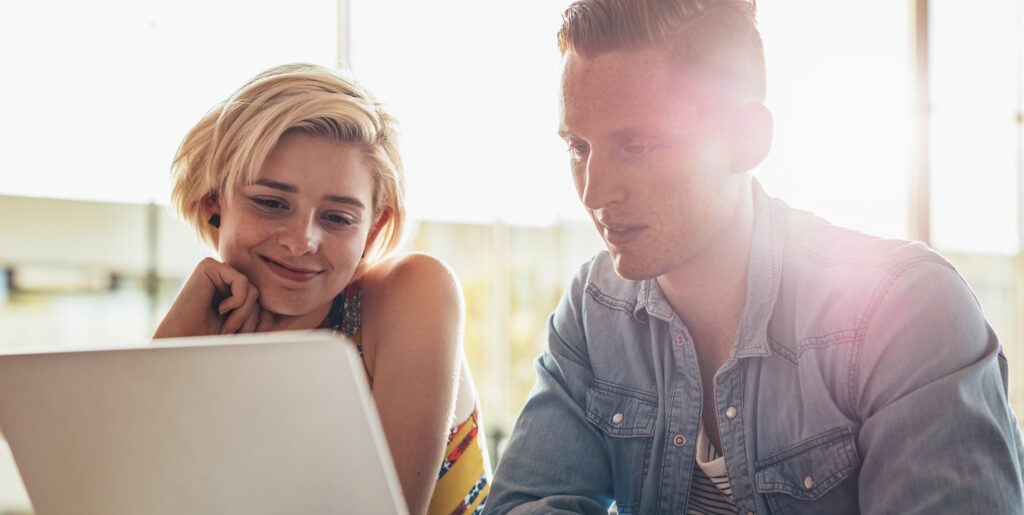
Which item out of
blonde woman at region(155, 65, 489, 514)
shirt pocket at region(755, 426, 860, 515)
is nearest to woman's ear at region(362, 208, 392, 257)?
blonde woman at region(155, 65, 489, 514)

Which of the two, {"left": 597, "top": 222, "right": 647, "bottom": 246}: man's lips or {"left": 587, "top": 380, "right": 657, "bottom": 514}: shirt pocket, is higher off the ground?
{"left": 597, "top": 222, "right": 647, "bottom": 246}: man's lips

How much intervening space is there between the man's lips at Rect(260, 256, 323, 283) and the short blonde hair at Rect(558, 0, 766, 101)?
21.8 inches

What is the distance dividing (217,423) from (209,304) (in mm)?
923

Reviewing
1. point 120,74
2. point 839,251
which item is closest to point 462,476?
point 839,251

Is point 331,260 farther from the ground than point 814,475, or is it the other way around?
point 331,260

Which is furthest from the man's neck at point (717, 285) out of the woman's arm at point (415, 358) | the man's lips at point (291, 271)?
the man's lips at point (291, 271)

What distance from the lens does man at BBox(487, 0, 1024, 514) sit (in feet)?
3.39

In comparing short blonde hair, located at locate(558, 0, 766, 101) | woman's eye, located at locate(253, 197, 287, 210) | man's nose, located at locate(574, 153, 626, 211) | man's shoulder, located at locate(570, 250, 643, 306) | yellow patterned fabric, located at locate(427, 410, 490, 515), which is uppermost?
short blonde hair, located at locate(558, 0, 766, 101)

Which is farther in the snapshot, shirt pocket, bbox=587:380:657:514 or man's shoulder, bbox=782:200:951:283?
shirt pocket, bbox=587:380:657:514

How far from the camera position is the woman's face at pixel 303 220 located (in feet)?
4.78

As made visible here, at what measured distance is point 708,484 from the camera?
1.26 m

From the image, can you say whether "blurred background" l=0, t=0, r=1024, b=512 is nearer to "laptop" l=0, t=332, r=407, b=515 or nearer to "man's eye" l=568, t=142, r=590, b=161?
"man's eye" l=568, t=142, r=590, b=161

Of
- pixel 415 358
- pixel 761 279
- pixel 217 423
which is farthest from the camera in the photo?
pixel 415 358

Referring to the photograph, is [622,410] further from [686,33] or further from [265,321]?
[265,321]
